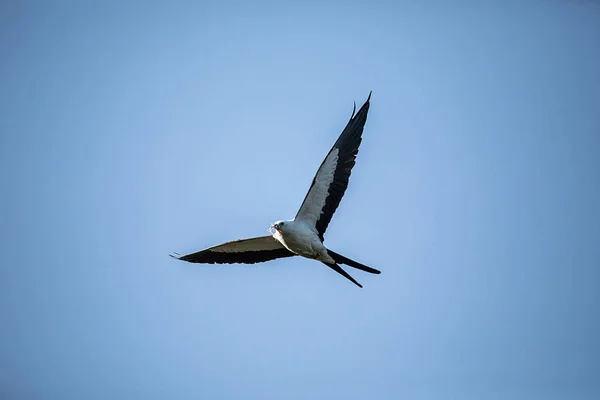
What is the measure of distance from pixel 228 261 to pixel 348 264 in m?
2.58

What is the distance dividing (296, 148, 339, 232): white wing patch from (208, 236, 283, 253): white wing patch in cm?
87

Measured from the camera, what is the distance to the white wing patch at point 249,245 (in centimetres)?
1162

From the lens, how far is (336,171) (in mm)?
10891

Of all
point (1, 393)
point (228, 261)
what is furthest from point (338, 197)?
point (1, 393)

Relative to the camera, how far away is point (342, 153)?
10.9 m

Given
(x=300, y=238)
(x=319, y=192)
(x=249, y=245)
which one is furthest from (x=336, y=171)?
(x=249, y=245)

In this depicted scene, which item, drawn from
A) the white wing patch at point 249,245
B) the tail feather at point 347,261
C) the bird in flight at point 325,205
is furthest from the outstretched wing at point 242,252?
the tail feather at point 347,261

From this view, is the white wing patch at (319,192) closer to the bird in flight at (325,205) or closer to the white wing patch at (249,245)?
the bird in flight at (325,205)

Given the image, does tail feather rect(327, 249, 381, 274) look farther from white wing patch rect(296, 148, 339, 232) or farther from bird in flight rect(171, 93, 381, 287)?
white wing patch rect(296, 148, 339, 232)

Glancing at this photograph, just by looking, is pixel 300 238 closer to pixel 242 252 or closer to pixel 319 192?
pixel 319 192

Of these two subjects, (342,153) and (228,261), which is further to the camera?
(228,261)

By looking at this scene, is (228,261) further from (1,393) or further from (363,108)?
(1,393)

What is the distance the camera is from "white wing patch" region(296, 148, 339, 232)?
10789 millimetres

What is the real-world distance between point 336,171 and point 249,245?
232cm
